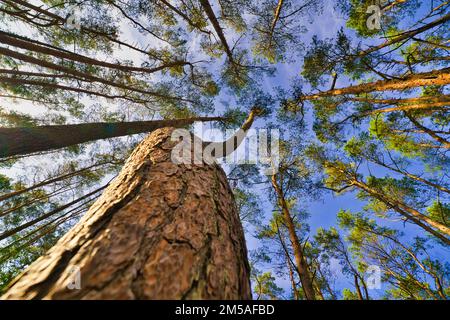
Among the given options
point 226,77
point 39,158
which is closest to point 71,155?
point 39,158

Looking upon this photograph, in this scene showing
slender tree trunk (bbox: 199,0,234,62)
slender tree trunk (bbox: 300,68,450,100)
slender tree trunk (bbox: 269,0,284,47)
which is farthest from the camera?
slender tree trunk (bbox: 269,0,284,47)

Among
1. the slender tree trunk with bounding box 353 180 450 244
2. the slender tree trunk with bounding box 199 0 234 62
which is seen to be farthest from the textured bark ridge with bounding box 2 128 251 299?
the slender tree trunk with bounding box 353 180 450 244

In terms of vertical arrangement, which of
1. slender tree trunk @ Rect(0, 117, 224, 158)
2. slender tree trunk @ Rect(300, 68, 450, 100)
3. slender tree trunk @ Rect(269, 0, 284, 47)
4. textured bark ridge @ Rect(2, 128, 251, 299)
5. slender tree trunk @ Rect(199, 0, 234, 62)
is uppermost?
slender tree trunk @ Rect(269, 0, 284, 47)

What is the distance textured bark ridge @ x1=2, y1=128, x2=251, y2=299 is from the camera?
0.61m

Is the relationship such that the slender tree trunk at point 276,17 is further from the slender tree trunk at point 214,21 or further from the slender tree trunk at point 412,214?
the slender tree trunk at point 412,214

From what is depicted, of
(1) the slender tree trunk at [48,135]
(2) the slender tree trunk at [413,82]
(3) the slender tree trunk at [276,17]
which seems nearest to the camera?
(1) the slender tree trunk at [48,135]

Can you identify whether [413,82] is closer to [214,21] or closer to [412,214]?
[214,21]

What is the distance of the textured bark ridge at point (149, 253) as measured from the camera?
0.61 metres

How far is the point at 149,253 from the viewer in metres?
0.71

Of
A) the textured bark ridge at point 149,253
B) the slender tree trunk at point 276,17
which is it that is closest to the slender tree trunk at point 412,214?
Result: the slender tree trunk at point 276,17

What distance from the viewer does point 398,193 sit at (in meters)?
9.12

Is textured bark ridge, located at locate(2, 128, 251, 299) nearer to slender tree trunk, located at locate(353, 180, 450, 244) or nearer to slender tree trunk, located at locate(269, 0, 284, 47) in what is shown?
slender tree trunk, located at locate(269, 0, 284, 47)

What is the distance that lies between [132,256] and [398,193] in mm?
11858
